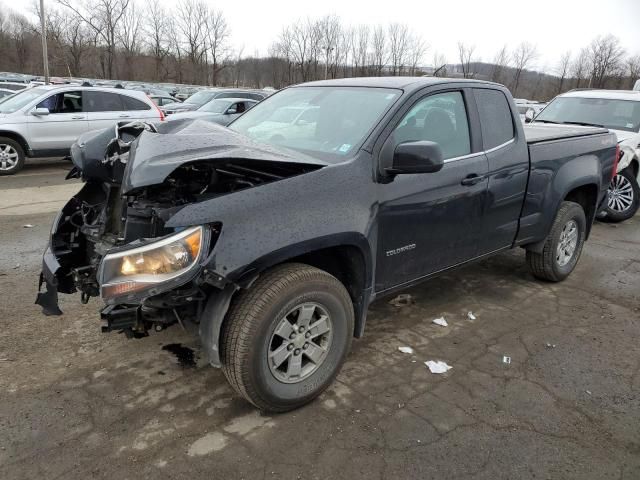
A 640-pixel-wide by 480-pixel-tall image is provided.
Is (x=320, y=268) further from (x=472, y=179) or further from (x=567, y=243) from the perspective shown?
(x=567, y=243)

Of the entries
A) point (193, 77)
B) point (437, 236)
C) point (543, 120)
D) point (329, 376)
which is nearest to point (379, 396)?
Result: point (329, 376)

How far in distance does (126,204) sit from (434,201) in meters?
1.97

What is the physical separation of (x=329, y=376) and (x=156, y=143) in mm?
1697

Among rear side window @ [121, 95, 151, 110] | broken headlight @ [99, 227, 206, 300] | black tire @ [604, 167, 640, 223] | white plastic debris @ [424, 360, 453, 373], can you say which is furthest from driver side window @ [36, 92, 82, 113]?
black tire @ [604, 167, 640, 223]

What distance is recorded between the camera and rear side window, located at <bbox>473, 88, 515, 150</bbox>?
389 cm

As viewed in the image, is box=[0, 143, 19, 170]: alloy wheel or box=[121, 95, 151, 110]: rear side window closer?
box=[0, 143, 19, 170]: alloy wheel

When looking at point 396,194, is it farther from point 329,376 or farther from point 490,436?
point 490,436

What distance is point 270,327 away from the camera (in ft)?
8.51

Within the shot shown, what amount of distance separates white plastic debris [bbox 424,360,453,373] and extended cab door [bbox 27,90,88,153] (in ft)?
31.3

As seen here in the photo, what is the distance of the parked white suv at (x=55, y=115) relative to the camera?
994cm

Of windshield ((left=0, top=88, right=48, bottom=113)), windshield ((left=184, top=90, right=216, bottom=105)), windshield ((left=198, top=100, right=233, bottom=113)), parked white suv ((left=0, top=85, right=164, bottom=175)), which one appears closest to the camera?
parked white suv ((left=0, top=85, right=164, bottom=175))

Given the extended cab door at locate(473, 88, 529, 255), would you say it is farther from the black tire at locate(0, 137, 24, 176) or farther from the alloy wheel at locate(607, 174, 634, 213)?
the black tire at locate(0, 137, 24, 176)

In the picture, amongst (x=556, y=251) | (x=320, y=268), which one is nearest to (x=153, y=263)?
(x=320, y=268)

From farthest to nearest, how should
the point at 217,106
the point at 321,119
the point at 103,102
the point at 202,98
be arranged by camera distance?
the point at 202,98 → the point at 217,106 → the point at 103,102 → the point at 321,119
